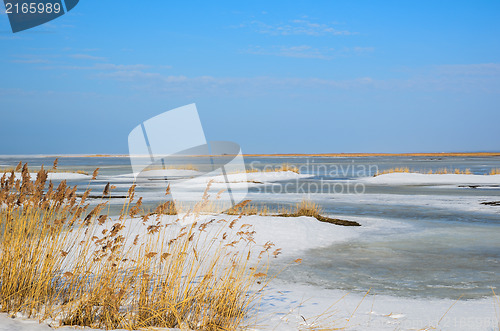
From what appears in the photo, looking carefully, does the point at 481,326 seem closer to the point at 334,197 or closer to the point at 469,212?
the point at 469,212

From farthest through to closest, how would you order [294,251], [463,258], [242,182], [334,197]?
1. [242,182]
2. [334,197]
3. [294,251]
4. [463,258]

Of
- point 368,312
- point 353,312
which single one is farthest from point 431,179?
point 353,312

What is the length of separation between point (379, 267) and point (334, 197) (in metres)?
14.1

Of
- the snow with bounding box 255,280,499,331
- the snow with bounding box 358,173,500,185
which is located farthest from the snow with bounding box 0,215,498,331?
the snow with bounding box 358,173,500,185

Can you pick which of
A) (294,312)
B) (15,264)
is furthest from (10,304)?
(294,312)

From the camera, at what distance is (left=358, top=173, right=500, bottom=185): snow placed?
1215 inches

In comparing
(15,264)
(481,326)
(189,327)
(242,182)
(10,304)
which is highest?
(15,264)

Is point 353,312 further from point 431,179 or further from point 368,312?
point 431,179

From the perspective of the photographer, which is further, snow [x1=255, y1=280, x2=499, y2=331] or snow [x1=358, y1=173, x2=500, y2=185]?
snow [x1=358, y1=173, x2=500, y2=185]

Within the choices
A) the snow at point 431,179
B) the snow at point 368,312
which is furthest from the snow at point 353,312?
the snow at point 431,179

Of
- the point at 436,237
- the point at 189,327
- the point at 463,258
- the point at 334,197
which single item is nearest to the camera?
the point at 189,327

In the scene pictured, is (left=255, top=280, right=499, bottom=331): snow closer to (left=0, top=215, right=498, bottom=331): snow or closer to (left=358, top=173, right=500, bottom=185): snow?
(left=0, top=215, right=498, bottom=331): snow

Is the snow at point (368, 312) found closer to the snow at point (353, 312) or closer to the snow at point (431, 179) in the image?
the snow at point (353, 312)

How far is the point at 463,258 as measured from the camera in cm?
838
